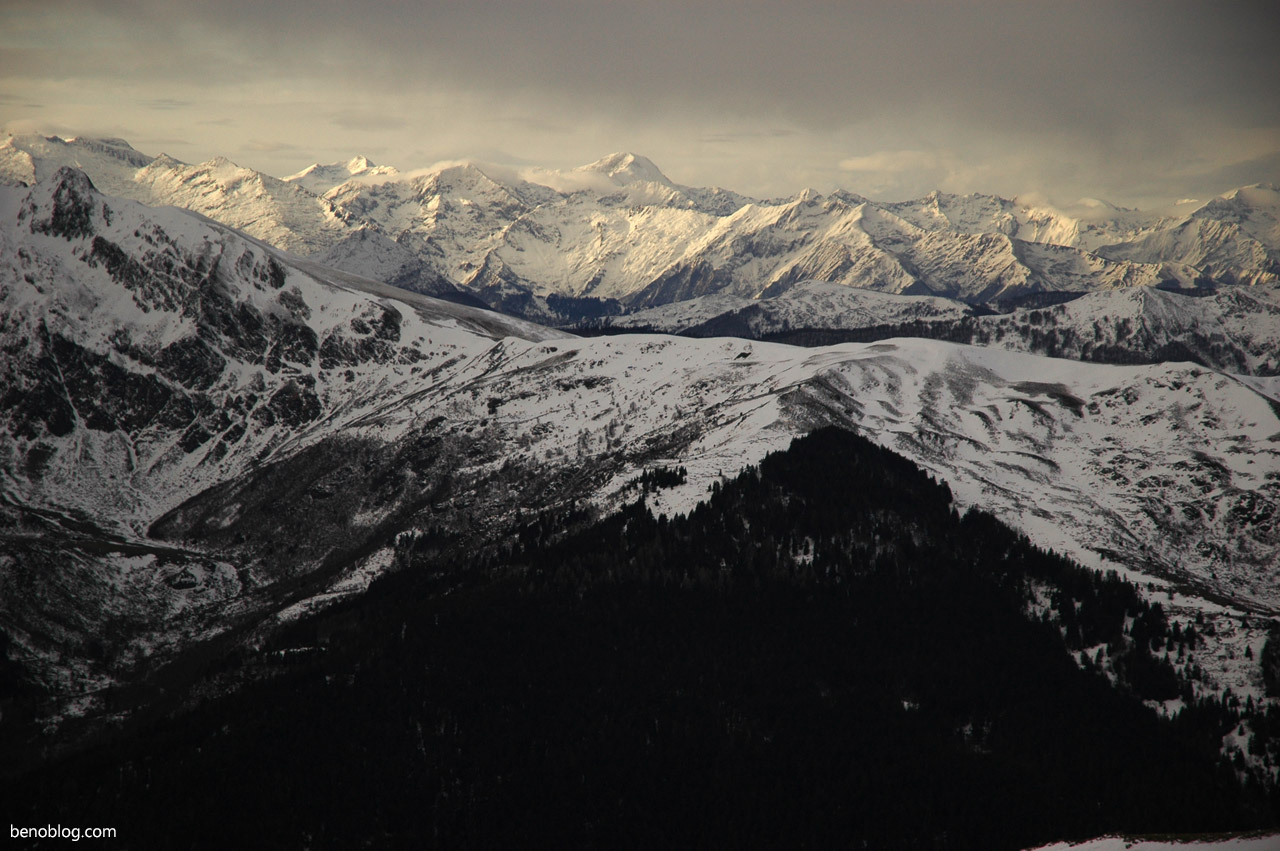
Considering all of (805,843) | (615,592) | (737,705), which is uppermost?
(615,592)

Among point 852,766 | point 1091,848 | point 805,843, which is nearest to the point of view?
point 1091,848

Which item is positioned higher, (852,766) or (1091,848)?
(1091,848)

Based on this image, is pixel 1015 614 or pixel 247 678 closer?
pixel 247 678

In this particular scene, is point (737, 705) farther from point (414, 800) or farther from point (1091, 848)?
point (1091, 848)

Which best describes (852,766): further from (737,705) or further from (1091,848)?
(1091,848)

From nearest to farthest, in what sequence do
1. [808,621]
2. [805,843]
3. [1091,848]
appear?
[1091,848] → [805,843] → [808,621]

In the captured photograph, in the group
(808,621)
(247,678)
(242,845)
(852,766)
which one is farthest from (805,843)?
(247,678)
